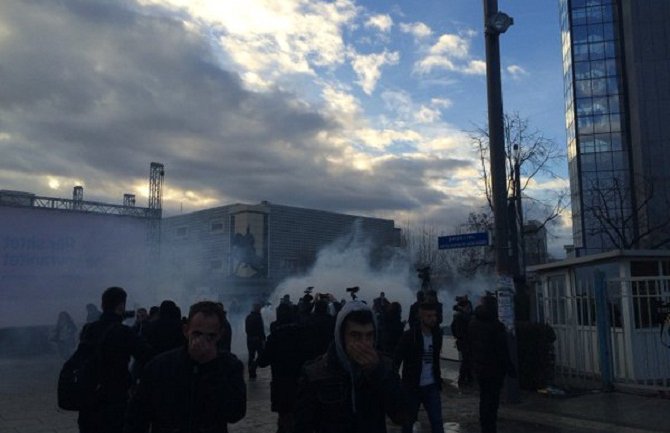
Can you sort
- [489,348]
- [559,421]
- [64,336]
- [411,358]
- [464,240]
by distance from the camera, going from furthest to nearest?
1. [64,336]
2. [464,240]
3. [559,421]
4. [489,348]
5. [411,358]

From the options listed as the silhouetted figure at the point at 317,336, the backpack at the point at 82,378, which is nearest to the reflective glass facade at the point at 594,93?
the silhouetted figure at the point at 317,336

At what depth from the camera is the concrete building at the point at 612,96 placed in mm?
54500

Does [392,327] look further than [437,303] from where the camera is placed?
Yes

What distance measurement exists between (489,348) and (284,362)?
106 inches

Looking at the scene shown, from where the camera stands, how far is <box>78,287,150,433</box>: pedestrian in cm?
446

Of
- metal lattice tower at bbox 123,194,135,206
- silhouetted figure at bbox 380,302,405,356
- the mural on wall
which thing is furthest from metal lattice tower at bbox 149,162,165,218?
the mural on wall

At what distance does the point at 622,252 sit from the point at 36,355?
1897 centimetres

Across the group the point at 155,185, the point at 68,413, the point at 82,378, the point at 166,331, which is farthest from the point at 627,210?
the point at 82,378

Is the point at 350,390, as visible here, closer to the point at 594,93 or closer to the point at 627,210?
the point at 627,210

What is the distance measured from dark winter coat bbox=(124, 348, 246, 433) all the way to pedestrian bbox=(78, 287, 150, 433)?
188 centimetres

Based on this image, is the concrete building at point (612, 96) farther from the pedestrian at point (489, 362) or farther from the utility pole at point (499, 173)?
the pedestrian at point (489, 362)

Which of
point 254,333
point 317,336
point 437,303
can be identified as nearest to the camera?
point 317,336

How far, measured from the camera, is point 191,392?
9.06 feet

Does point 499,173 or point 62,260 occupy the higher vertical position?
point 499,173
